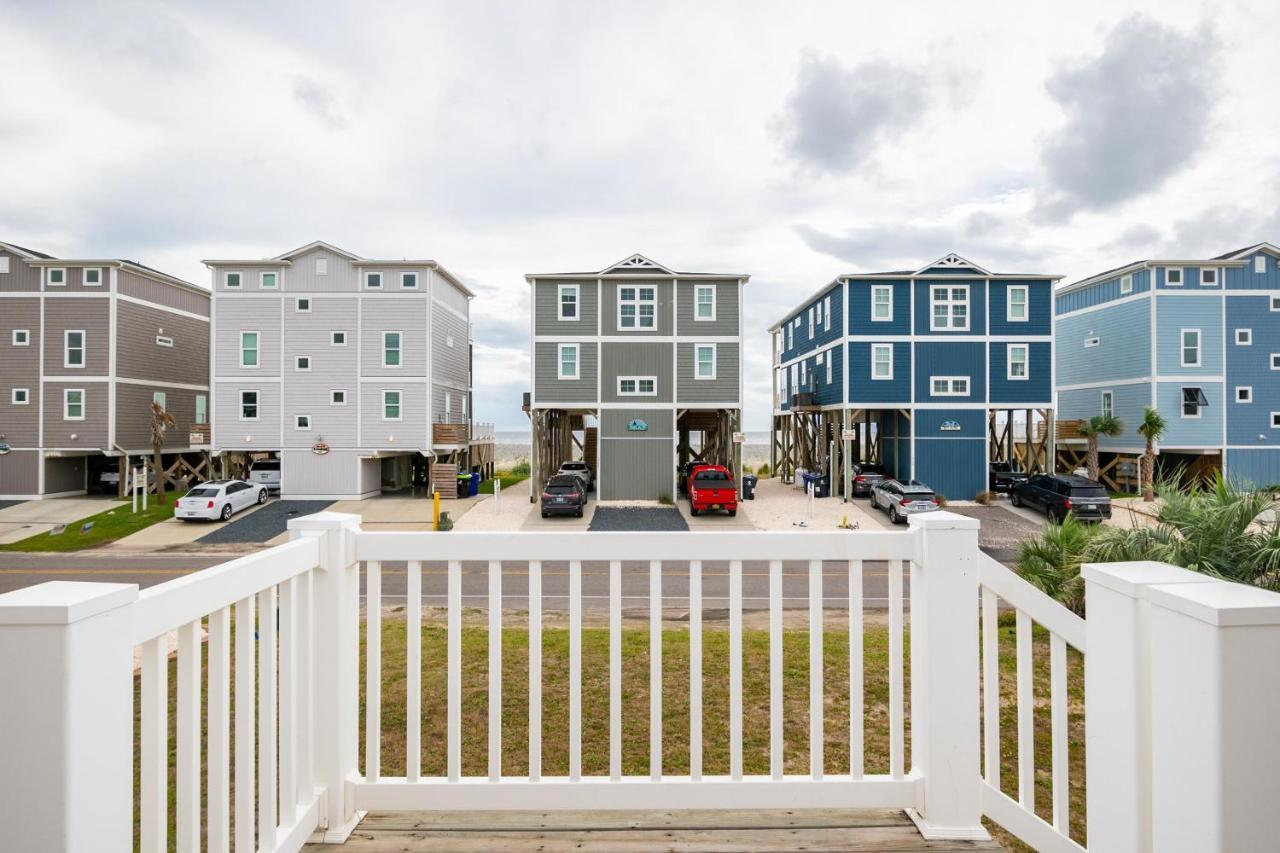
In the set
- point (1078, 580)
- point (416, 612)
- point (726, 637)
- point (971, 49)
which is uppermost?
point (971, 49)

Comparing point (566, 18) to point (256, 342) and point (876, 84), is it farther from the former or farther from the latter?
point (256, 342)

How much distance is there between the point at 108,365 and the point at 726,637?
2867 centimetres

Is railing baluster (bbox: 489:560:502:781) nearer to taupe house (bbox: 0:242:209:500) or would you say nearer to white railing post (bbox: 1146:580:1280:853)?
white railing post (bbox: 1146:580:1280:853)

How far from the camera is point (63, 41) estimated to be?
28.0ft

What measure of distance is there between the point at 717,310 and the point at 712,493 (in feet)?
26.1

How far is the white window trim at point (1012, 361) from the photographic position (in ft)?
84.7

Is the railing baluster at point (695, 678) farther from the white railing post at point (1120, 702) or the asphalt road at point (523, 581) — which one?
the asphalt road at point (523, 581)

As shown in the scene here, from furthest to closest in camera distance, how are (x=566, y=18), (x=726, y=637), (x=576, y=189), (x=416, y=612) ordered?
1. (x=576, y=189)
2. (x=566, y=18)
3. (x=726, y=637)
4. (x=416, y=612)

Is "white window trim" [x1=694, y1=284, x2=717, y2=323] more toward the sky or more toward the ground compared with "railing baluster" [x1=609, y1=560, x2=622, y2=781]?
more toward the sky

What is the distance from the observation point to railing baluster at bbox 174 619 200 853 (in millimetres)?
1712

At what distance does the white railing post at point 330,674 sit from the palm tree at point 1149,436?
1178 inches

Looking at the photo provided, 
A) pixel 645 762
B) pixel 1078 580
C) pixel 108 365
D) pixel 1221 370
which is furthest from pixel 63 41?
pixel 1221 370

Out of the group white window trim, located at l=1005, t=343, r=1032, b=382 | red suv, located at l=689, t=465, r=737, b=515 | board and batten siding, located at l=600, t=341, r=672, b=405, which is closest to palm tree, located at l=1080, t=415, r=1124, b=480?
white window trim, located at l=1005, t=343, r=1032, b=382

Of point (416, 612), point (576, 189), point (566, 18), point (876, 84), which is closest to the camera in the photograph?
point (416, 612)
